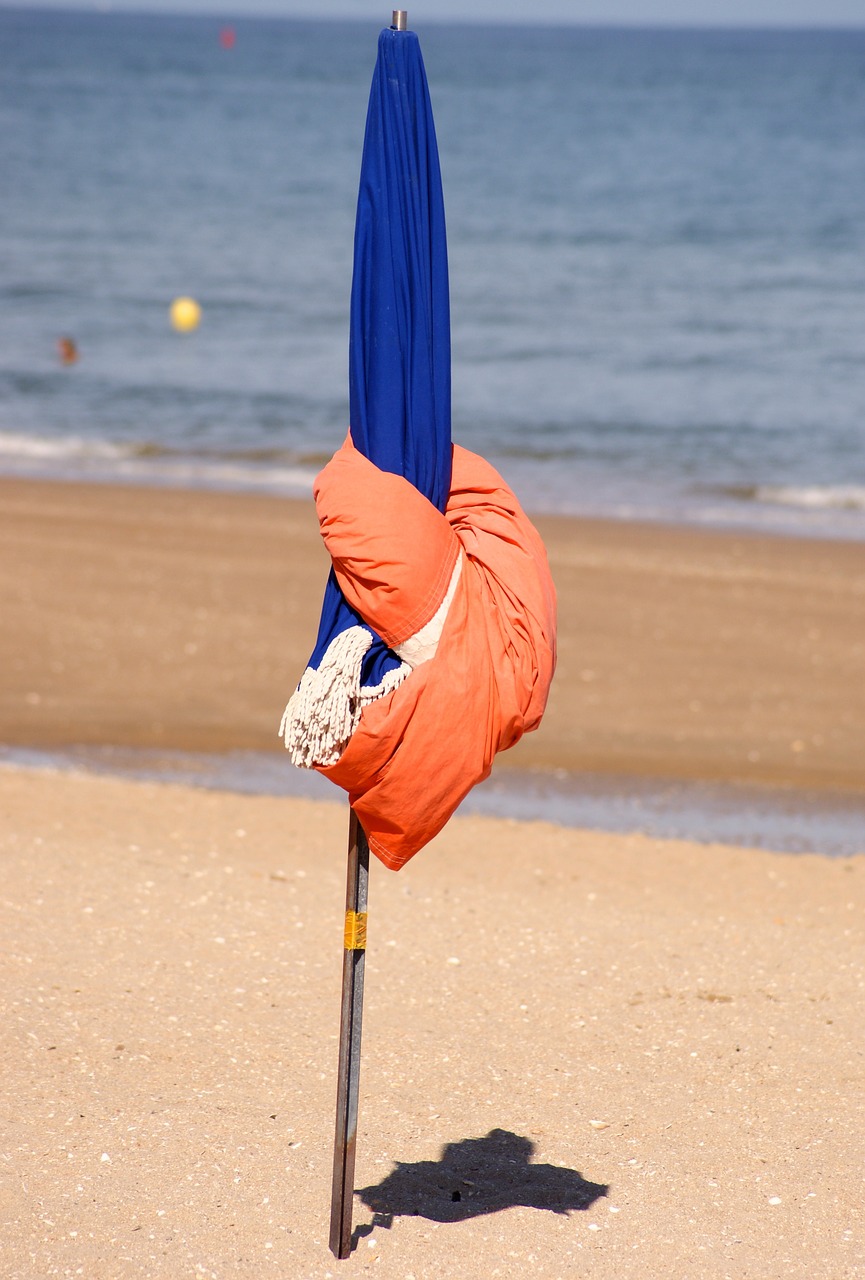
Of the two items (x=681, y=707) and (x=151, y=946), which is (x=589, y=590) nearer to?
(x=681, y=707)

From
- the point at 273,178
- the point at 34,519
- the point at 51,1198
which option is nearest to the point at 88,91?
the point at 273,178

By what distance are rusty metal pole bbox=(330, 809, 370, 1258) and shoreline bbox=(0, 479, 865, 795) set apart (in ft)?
16.2

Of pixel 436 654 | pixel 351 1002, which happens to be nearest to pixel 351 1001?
pixel 351 1002

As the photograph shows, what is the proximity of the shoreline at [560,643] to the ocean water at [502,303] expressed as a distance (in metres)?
2.84

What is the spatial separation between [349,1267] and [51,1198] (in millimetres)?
789

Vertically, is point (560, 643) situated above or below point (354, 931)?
below

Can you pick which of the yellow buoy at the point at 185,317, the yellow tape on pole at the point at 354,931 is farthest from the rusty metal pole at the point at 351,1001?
the yellow buoy at the point at 185,317

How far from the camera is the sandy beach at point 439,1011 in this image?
150 inches

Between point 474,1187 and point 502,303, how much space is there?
23899 mm

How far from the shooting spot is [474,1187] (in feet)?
13.4

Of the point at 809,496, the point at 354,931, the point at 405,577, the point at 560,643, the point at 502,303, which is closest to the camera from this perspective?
the point at 405,577

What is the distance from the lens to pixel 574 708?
29.7 feet

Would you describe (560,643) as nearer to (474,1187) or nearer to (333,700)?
(474,1187)

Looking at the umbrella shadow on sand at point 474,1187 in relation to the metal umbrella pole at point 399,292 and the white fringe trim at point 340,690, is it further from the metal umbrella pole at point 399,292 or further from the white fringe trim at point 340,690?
the metal umbrella pole at point 399,292
